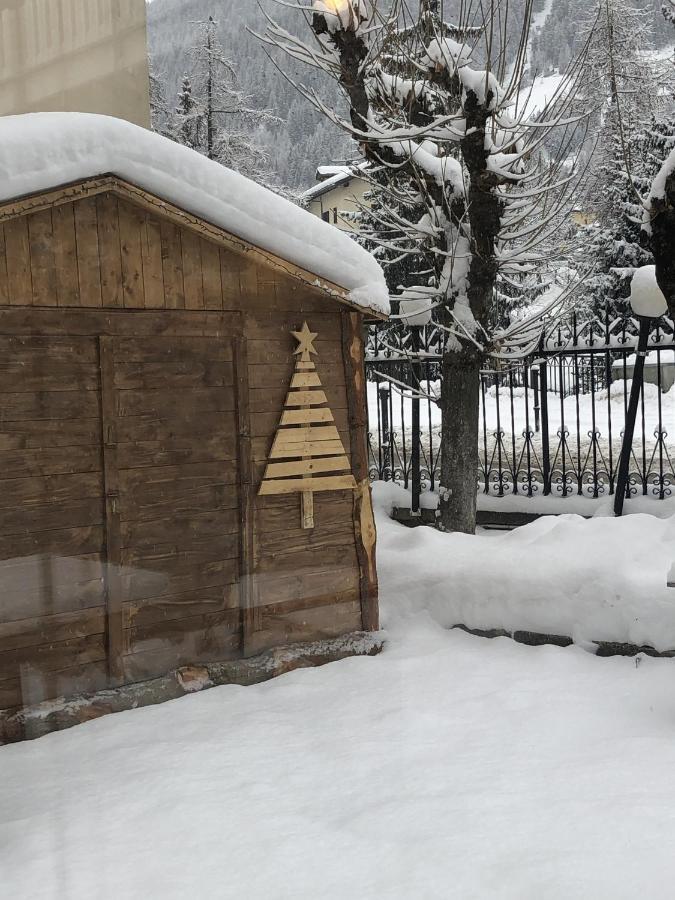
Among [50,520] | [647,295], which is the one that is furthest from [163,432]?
[647,295]

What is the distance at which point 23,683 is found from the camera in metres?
4.72

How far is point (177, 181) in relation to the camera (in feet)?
16.4

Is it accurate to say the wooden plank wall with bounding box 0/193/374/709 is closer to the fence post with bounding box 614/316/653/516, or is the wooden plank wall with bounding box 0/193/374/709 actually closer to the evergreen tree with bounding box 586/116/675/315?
the fence post with bounding box 614/316/653/516

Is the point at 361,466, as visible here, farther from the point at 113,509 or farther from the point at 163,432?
the point at 113,509

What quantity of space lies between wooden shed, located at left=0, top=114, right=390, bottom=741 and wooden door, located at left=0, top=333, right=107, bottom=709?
12 millimetres

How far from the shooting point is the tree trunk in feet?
25.3

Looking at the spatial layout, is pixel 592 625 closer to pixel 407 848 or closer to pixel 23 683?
pixel 407 848

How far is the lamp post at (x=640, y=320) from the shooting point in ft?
25.2

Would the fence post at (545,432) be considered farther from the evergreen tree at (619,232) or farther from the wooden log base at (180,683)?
the evergreen tree at (619,232)

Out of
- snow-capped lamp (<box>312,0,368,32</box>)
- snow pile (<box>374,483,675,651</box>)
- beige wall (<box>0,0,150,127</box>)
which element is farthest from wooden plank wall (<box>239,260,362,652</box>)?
beige wall (<box>0,0,150,127</box>)

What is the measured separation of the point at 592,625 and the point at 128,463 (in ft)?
11.1

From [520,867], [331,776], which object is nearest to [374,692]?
[331,776]

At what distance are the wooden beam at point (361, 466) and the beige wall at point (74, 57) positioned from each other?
139 inches

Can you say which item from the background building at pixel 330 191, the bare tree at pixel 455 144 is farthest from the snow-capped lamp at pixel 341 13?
the background building at pixel 330 191
